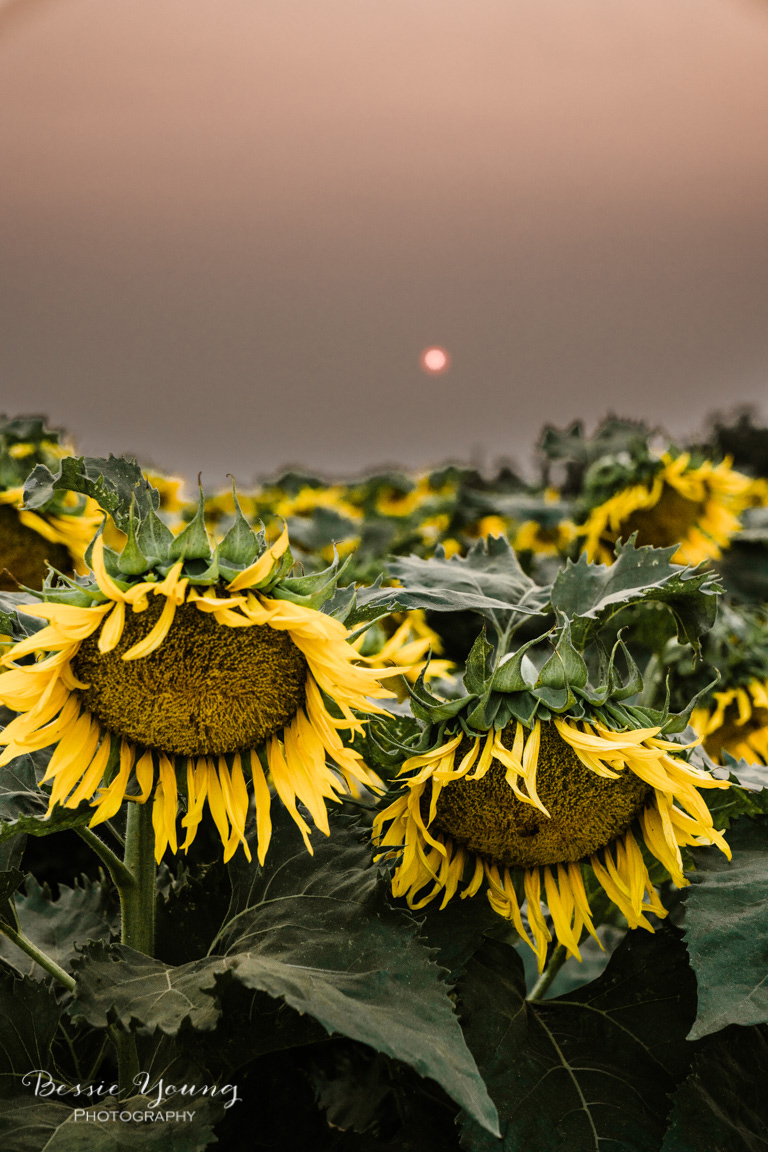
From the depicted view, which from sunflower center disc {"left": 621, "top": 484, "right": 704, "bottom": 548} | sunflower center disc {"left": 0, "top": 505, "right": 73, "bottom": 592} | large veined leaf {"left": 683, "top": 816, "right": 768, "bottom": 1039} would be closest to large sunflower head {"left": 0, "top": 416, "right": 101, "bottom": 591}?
sunflower center disc {"left": 0, "top": 505, "right": 73, "bottom": 592}

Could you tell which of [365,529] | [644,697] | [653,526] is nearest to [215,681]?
[644,697]

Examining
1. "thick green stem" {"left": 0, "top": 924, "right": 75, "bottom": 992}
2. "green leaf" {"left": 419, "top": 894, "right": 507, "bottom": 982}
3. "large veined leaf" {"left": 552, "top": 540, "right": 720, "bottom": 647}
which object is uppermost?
"large veined leaf" {"left": 552, "top": 540, "right": 720, "bottom": 647}

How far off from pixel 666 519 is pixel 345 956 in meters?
1.94

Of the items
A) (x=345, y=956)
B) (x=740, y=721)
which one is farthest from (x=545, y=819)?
(x=740, y=721)

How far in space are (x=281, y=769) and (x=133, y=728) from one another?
13 cm

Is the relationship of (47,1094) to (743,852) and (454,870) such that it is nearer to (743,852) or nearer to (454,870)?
(454,870)

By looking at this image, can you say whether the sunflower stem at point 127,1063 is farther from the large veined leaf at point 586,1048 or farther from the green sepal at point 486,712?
the green sepal at point 486,712

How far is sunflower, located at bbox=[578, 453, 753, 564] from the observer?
2.43 metres

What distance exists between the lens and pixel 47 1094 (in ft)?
2.84

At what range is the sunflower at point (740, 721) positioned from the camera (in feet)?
5.68

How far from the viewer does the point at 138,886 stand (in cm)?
90

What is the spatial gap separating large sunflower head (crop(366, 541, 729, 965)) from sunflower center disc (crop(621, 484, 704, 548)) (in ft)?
5.12

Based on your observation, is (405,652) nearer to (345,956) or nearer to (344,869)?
(344,869)

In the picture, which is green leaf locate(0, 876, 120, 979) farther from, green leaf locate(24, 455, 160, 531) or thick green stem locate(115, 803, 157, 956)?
green leaf locate(24, 455, 160, 531)
